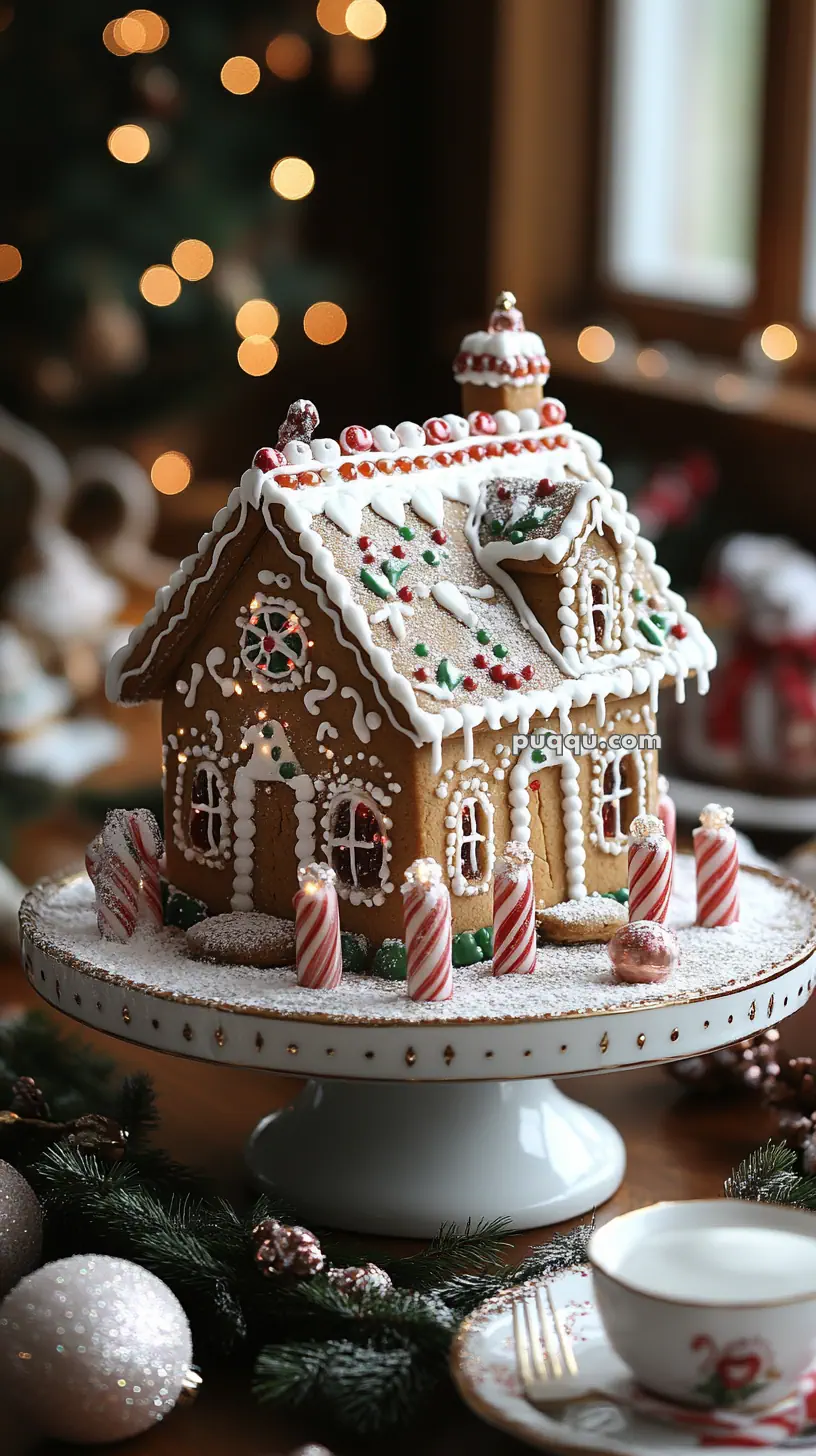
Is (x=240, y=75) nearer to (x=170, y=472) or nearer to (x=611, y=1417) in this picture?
(x=170, y=472)

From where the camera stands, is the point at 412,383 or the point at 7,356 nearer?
the point at 7,356

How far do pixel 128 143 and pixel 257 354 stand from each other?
62cm

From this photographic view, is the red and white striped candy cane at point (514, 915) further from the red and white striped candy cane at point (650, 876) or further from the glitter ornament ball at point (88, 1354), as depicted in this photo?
the glitter ornament ball at point (88, 1354)

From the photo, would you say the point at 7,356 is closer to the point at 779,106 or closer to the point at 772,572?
the point at 779,106

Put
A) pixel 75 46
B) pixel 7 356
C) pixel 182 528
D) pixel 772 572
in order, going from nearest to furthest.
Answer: pixel 772 572
pixel 75 46
pixel 7 356
pixel 182 528

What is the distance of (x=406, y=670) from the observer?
1.37 metres

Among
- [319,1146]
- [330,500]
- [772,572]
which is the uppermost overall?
[330,500]

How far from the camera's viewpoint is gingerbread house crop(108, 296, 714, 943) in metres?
1.39

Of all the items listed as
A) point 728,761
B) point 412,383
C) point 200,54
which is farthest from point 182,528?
point 728,761

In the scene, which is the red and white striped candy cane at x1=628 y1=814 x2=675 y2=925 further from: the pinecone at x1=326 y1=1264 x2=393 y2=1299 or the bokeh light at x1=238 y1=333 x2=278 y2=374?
the bokeh light at x1=238 y1=333 x2=278 y2=374

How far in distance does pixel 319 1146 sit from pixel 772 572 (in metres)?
1.25

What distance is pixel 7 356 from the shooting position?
3.75m

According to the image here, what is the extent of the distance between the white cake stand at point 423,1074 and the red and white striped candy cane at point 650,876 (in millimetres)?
106

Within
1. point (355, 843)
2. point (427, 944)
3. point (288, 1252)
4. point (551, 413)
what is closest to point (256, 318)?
point (551, 413)
